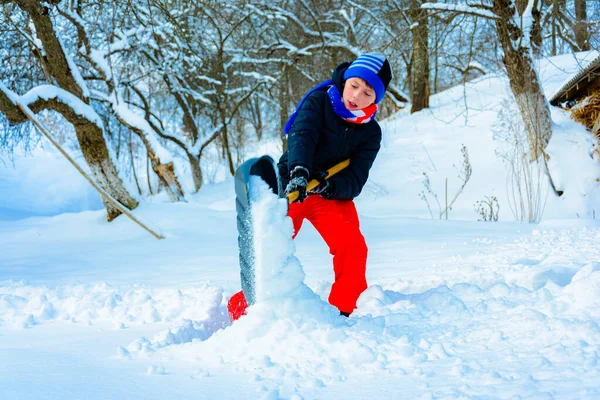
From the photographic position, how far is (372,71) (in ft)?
7.07

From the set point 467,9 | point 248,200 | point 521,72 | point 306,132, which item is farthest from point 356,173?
point 521,72

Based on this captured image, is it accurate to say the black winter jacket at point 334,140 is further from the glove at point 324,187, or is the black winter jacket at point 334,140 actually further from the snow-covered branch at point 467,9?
the snow-covered branch at point 467,9

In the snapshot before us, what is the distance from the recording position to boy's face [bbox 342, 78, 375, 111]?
2.15 m

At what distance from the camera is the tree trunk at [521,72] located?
19.2ft

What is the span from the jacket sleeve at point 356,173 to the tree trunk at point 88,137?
→ 10.7ft

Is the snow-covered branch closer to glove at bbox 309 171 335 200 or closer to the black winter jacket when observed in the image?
the black winter jacket

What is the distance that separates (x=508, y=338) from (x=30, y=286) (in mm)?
2629

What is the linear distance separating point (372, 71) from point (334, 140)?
345mm

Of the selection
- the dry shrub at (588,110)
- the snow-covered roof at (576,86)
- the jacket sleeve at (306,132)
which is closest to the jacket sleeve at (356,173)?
the jacket sleeve at (306,132)

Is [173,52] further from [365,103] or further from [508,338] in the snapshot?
[508,338]

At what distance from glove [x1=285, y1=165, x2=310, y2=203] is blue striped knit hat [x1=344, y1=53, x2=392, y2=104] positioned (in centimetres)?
52

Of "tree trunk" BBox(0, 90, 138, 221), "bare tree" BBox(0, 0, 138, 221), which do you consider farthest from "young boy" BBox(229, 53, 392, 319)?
"bare tree" BBox(0, 0, 138, 221)

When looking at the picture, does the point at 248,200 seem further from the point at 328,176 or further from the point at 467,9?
the point at 467,9

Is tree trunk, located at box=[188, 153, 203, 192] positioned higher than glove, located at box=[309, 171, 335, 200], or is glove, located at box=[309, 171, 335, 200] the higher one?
tree trunk, located at box=[188, 153, 203, 192]
